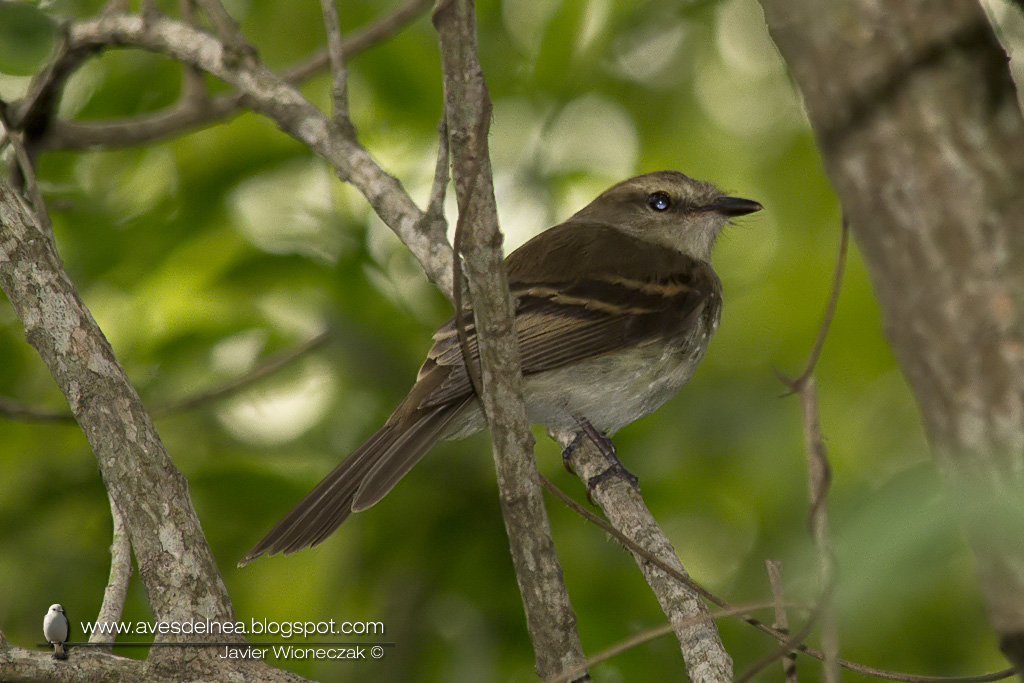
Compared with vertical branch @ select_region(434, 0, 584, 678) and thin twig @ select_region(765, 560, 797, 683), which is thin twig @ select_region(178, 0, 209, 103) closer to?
vertical branch @ select_region(434, 0, 584, 678)

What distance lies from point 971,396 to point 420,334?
2.95 metres

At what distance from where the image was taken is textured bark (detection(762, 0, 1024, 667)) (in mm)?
1293

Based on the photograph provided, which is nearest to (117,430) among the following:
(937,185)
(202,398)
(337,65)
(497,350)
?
(497,350)

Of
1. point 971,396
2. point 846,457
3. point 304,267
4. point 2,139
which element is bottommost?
point 971,396

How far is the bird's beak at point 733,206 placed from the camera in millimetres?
4715

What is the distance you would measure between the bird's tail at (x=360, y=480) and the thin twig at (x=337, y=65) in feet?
3.55

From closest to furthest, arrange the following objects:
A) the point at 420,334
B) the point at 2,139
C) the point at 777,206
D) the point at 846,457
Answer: the point at 2,139
the point at 420,334
the point at 846,457
the point at 777,206

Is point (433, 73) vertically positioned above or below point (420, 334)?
above

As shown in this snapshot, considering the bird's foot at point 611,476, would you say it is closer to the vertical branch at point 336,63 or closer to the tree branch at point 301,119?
the tree branch at point 301,119

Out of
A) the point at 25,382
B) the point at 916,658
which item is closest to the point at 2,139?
the point at 25,382

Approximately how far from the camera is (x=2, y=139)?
3816 millimetres

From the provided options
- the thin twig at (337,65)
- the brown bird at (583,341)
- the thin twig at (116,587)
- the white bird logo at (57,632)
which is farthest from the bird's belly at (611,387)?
the white bird logo at (57,632)

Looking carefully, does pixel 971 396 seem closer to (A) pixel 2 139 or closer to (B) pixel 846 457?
(B) pixel 846 457

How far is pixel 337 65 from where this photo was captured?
326cm
